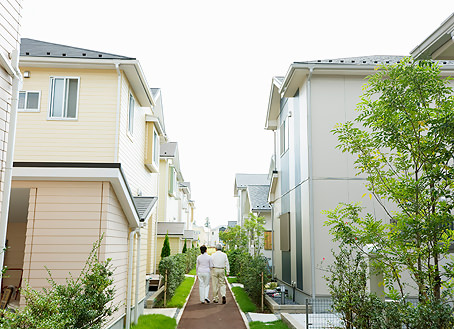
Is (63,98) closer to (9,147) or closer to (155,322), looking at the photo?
(155,322)

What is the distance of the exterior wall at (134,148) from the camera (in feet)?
42.9

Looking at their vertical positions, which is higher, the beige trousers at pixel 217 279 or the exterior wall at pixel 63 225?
the exterior wall at pixel 63 225

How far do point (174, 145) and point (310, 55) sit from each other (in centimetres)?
1636

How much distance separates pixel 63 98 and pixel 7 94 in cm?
678

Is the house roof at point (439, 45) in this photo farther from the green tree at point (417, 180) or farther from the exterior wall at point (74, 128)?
the exterior wall at point (74, 128)

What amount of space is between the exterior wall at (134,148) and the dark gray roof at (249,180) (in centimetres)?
2926

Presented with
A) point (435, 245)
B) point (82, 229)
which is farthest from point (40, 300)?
point (435, 245)

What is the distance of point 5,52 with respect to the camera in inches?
251

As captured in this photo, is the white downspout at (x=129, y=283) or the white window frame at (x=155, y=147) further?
the white window frame at (x=155, y=147)

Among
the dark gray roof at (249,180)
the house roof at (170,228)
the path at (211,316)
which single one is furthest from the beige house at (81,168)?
the dark gray roof at (249,180)

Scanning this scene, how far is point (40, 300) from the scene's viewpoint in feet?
18.1

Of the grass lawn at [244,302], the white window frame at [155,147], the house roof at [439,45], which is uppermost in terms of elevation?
the white window frame at [155,147]

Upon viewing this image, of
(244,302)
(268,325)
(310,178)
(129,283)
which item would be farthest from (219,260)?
(129,283)

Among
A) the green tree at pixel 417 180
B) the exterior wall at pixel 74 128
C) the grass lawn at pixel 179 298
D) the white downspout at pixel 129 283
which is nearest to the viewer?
the green tree at pixel 417 180
